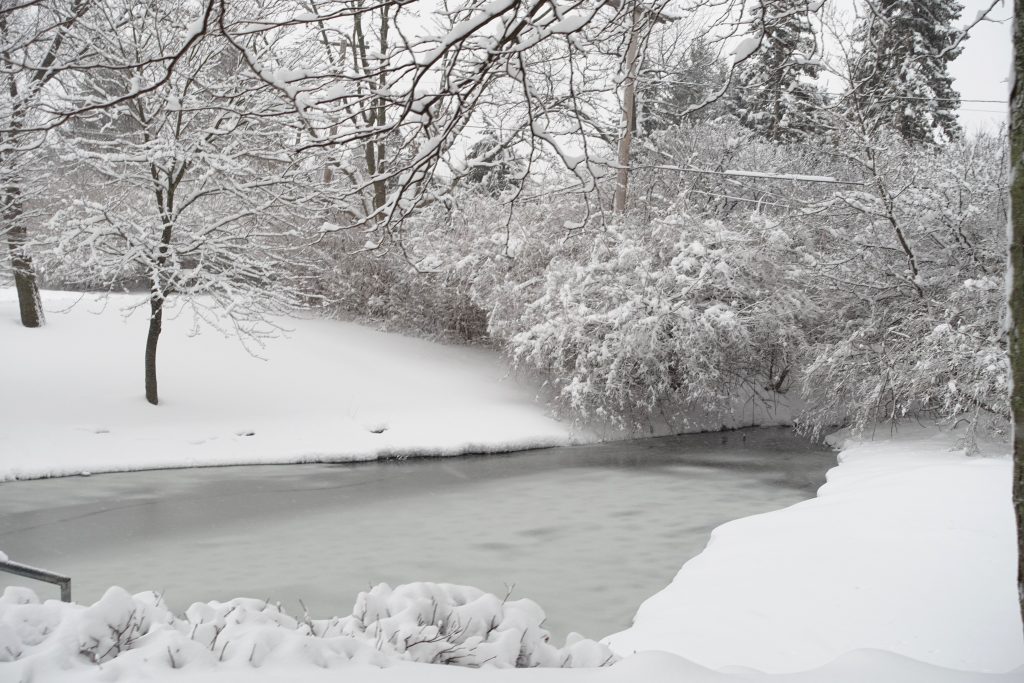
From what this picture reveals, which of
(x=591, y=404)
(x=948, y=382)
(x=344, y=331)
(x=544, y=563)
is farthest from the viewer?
(x=344, y=331)

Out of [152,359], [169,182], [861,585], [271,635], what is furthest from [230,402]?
[271,635]

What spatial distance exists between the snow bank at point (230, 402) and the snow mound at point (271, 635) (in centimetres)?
896

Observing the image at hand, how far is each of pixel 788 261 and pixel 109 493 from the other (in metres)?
11.5

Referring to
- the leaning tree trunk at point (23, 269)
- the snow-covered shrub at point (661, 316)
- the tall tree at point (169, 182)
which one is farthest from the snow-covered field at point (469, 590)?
the tall tree at point (169, 182)

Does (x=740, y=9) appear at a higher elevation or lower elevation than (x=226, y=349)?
higher

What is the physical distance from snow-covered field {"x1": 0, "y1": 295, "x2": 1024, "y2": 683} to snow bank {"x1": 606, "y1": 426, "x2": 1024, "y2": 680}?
0.06 ft

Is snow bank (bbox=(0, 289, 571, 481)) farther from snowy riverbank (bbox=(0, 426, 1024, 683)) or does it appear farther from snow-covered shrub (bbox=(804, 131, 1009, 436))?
snowy riverbank (bbox=(0, 426, 1024, 683))

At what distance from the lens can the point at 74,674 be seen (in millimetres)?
2936

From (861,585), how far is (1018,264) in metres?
3.70

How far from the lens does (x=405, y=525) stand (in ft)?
31.1

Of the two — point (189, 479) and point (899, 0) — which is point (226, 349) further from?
point (899, 0)

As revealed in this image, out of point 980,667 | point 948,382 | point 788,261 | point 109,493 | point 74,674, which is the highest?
point 788,261

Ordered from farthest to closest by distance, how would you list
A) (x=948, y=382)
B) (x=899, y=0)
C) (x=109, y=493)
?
(x=948, y=382), (x=109, y=493), (x=899, y=0)

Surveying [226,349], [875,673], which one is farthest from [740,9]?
[226,349]
